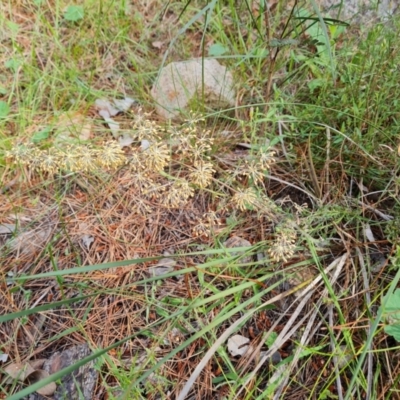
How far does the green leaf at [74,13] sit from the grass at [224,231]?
38 cm

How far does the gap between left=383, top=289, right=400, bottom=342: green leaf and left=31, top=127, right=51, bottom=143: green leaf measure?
1.60 meters

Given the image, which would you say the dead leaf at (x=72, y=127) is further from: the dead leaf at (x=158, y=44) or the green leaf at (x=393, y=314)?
the green leaf at (x=393, y=314)

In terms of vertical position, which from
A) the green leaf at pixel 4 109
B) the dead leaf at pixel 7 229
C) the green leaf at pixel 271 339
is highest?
the green leaf at pixel 4 109

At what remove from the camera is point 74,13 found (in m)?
2.36

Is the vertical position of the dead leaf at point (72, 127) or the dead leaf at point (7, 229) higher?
the dead leaf at point (72, 127)

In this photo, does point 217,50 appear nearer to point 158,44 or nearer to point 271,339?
point 158,44

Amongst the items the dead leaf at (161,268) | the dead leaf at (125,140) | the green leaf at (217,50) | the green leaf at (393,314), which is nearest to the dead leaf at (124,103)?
the dead leaf at (125,140)

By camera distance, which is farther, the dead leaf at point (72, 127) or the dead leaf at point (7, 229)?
the dead leaf at point (72, 127)

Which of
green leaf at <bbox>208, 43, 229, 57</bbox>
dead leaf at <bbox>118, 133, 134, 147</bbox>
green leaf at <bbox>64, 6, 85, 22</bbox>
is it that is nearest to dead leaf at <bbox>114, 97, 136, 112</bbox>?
dead leaf at <bbox>118, 133, 134, 147</bbox>

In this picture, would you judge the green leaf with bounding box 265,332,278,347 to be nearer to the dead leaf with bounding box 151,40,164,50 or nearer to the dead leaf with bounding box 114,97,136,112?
the dead leaf with bounding box 114,97,136,112

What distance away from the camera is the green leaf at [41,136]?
1.95 meters

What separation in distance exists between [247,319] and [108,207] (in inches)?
29.4

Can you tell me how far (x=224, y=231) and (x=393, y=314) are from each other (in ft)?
2.10

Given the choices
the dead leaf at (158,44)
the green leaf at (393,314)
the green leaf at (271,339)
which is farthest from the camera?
the dead leaf at (158,44)
